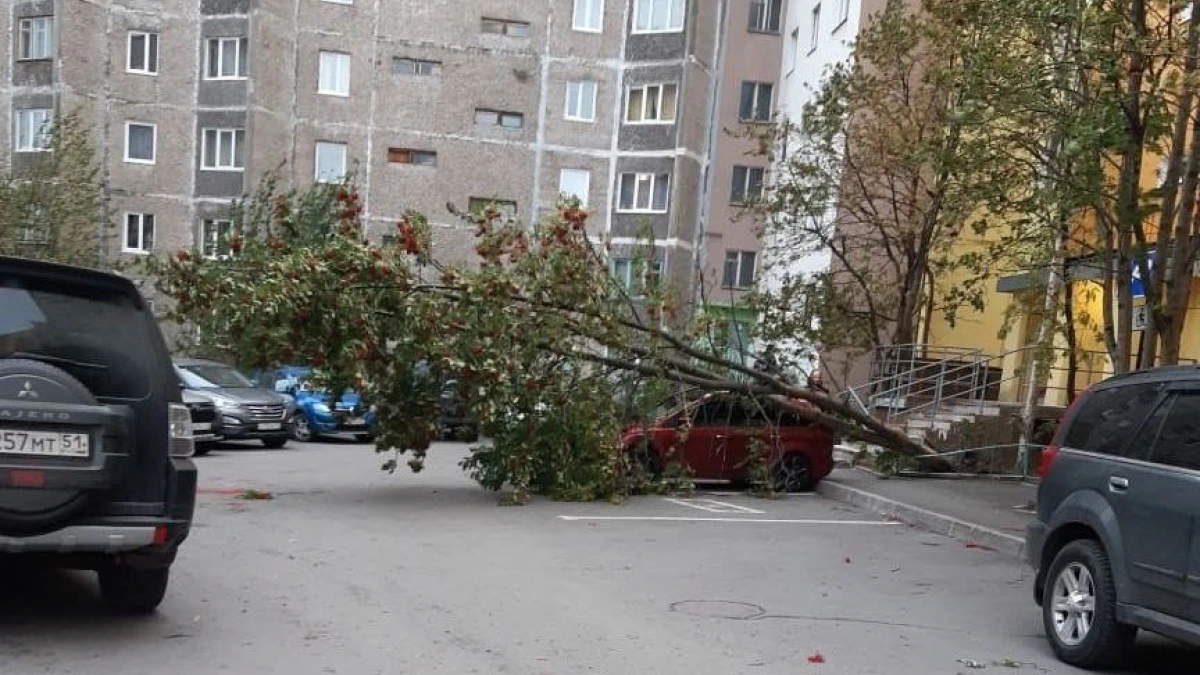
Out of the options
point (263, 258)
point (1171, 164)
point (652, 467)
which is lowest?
point (652, 467)

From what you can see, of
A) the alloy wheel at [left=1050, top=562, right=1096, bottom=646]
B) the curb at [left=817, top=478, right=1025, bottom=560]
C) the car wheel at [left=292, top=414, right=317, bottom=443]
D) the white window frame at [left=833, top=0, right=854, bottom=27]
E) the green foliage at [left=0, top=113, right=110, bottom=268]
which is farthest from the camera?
the white window frame at [left=833, top=0, right=854, bottom=27]

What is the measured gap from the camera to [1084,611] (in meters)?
6.82

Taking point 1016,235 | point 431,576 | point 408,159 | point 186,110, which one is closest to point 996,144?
point 1016,235

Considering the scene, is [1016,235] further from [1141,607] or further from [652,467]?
[1141,607]

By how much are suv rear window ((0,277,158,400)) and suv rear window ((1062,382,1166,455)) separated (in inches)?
231

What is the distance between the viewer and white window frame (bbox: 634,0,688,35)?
36.5 metres

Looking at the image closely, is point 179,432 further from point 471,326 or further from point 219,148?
point 219,148

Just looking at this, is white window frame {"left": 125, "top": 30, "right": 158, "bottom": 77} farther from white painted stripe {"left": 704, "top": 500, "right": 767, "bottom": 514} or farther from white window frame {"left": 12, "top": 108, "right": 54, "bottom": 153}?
white painted stripe {"left": 704, "top": 500, "right": 767, "bottom": 514}

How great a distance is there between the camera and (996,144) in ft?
39.5

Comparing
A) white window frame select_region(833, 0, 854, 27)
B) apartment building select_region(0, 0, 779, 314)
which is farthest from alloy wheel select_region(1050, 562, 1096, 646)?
apartment building select_region(0, 0, 779, 314)

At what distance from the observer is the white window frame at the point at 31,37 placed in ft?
113

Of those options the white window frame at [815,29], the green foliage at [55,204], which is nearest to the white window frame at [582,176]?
the white window frame at [815,29]

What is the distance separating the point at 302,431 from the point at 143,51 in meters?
17.6

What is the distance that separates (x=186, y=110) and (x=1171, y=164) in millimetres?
31305
